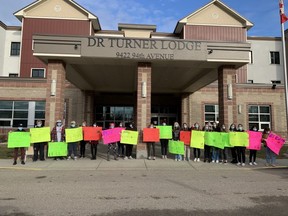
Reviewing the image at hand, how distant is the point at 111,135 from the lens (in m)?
12.1

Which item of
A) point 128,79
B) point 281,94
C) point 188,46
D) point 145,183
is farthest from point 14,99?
point 281,94

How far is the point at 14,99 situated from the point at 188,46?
16.9 m

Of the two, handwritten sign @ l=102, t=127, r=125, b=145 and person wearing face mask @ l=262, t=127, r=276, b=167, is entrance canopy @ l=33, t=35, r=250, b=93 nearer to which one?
handwritten sign @ l=102, t=127, r=125, b=145

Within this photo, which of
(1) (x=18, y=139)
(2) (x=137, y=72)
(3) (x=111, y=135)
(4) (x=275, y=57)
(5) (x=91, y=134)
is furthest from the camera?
(4) (x=275, y=57)

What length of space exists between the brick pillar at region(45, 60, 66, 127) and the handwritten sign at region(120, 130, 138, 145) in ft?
11.3

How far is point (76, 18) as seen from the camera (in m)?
28.9

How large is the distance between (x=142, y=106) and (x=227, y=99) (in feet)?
14.5

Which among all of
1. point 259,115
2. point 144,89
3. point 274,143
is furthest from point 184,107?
point 274,143

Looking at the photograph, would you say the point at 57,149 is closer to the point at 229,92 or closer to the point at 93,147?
the point at 93,147

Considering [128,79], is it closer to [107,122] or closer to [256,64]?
[107,122]

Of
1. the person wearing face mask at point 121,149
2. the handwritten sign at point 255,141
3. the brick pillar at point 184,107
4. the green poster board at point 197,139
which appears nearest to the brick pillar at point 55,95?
the person wearing face mask at point 121,149

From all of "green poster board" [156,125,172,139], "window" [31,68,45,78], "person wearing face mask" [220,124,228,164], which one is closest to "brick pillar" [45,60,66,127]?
"green poster board" [156,125,172,139]

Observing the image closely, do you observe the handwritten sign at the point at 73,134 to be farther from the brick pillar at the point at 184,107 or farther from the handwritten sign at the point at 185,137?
the brick pillar at the point at 184,107

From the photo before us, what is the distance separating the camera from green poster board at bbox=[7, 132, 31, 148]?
1095cm
